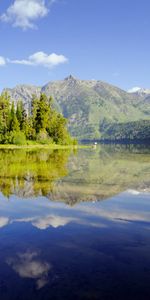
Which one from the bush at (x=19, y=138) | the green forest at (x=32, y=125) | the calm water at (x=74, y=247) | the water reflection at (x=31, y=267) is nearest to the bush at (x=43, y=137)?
Answer: the green forest at (x=32, y=125)

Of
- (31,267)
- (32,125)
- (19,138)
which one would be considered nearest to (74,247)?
(31,267)

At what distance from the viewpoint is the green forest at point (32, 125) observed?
13525 cm

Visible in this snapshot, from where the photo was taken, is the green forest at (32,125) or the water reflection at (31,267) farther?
the green forest at (32,125)

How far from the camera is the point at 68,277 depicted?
9938 millimetres

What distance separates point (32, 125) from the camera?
5738 inches

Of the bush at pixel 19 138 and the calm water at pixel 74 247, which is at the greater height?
the bush at pixel 19 138

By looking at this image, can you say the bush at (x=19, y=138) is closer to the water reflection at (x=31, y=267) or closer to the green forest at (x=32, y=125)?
the green forest at (x=32, y=125)

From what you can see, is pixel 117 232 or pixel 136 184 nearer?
pixel 117 232

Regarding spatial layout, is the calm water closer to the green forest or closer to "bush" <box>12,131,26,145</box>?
"bush" <box>12,131,26,145</box>

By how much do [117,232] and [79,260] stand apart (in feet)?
12.5

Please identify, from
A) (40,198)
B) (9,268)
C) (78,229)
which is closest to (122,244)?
(78,229)

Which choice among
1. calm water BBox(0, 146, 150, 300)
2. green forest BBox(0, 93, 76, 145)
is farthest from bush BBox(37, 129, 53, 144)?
calm water BBox(0, 146, 150, 300)

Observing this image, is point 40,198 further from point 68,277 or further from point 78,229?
point 68,277

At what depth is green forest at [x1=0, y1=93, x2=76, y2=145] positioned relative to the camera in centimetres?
13525
